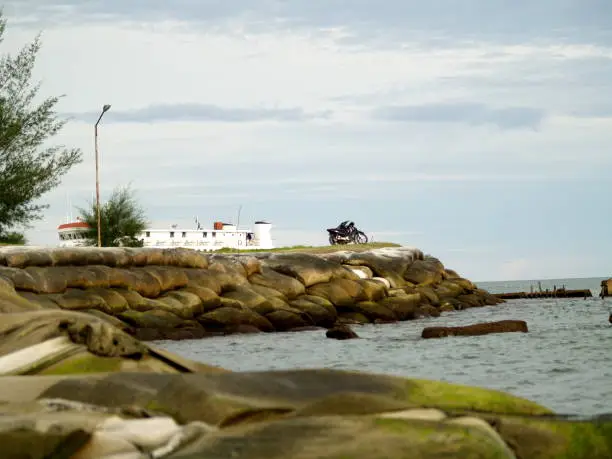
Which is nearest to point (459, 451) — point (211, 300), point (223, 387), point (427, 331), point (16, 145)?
point (223, 387)

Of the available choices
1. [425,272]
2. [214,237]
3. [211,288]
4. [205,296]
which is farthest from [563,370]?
[214,237]

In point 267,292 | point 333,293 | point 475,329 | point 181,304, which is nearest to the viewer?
point 475,329

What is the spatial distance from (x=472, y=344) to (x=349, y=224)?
140 ft

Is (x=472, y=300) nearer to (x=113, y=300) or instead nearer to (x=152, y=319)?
(x=152, y=319)

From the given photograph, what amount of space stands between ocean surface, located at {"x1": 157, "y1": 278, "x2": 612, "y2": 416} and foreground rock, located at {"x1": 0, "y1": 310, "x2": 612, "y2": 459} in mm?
7361

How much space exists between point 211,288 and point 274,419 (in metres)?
30.7

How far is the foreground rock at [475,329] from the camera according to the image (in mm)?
29297

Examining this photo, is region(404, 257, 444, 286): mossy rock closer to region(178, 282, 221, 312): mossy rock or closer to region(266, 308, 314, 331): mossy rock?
region(266, 308, 314, 331): mossy rock

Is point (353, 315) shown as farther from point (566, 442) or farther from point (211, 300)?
point (566, 442)

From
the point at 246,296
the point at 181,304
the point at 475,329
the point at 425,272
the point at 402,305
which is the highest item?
the point at 425,272

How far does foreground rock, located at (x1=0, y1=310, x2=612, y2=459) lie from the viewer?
11.7 ft

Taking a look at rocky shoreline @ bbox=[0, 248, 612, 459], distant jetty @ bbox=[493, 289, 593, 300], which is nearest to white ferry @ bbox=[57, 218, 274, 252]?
distant jetty @ bbox=[493, 289, 593, 300]

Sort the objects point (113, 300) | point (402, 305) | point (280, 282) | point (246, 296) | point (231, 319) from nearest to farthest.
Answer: point (113, 300)
point (231, 319)
point (246, 296)
point (280, 282)
point (402, 305)

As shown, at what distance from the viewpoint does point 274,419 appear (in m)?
4.20
